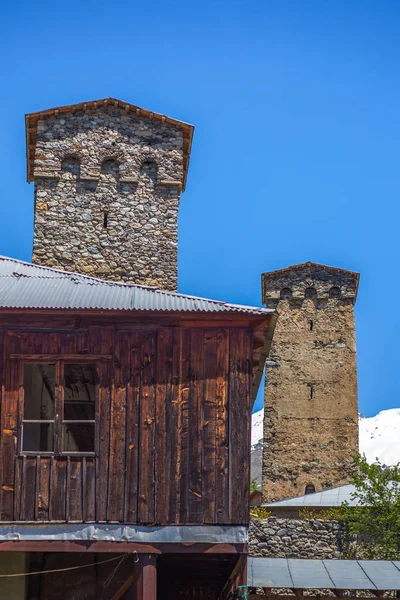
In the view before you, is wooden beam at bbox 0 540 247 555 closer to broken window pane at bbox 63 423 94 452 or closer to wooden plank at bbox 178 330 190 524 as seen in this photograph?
wooden plank at bbox 178 330 190 524

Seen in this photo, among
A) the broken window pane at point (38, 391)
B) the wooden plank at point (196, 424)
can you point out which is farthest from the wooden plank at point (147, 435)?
the broken window pane at point (38, 391)

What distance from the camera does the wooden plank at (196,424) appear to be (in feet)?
54.0

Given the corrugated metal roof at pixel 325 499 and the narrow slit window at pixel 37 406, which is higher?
the narrow slit window at pixel 37 406

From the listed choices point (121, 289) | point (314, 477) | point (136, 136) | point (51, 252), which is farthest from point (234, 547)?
point (314, 477)

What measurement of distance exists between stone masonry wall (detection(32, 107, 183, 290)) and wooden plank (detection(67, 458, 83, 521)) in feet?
29.9

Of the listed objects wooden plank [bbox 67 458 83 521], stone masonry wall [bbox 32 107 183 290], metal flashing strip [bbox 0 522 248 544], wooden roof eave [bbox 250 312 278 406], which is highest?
stone masonry wall [bbox 32 107 183 290]

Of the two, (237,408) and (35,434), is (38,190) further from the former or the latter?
(237,408)

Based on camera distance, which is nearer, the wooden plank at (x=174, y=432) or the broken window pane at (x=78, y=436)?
the wooden plank at (x=174, y=432)

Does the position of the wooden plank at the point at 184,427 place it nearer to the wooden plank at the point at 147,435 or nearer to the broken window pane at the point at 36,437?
the wooden plank at the point at 147,435

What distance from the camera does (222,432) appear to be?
1672 centimetres

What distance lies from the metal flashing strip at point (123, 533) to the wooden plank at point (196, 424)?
0.23m

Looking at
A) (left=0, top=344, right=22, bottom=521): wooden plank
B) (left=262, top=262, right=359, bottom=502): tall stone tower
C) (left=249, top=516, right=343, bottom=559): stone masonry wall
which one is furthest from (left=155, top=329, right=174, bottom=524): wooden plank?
(left=262, top=262, right=359, bottom=502): tall stone tower

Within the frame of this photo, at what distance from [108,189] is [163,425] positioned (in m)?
10.2

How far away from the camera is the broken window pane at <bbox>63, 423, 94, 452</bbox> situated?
73.6 ft
